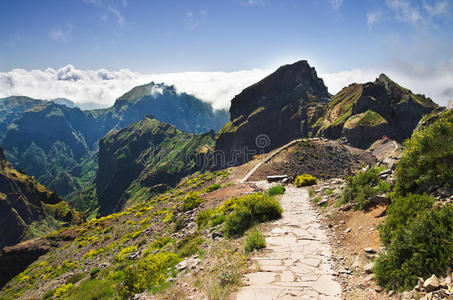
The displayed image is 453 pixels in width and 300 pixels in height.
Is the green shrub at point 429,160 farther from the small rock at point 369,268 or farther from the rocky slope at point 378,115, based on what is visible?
the rocky slope at point 378,115

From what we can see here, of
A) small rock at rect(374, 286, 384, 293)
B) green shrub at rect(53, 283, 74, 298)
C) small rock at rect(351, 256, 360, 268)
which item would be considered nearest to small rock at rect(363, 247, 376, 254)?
small rock at rect(351, 256, 360, 268)

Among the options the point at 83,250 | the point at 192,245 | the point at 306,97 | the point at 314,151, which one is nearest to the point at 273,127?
the point at 306,97

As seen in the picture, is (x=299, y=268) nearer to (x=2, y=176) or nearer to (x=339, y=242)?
(x=339, y=242)

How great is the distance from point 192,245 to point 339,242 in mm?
6781

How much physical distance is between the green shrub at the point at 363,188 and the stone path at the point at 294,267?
2.26 meters

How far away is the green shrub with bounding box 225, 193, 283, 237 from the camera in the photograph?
1245cm

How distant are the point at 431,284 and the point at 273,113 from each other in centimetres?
17733

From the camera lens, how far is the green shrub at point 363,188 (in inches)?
477

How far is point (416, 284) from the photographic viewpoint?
18.3 feet

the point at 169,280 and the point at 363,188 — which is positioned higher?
the point at 363,188

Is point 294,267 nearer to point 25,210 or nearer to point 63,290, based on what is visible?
point 63,290

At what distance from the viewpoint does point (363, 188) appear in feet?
42.9

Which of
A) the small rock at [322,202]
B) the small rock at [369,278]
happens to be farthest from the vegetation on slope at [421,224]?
the small rock at [322,202]

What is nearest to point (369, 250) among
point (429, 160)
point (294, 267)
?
point (294, 267)
